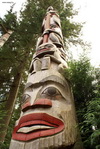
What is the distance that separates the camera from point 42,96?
316 centimetres

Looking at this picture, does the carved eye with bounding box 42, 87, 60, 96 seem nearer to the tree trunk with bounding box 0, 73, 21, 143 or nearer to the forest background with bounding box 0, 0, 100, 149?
the forest background with bounding box 0, 0, 100, 149

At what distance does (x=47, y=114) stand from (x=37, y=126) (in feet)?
1.03

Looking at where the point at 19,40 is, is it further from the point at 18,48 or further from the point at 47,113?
the point at 47,113

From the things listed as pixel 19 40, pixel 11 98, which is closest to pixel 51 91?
pixel 11 98

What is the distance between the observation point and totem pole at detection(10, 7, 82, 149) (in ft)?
7.68

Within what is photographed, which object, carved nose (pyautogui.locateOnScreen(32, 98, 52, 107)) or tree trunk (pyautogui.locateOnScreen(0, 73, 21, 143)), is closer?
carved nose (pyautogui.locateOnScreen(32, 98, 52, 107))

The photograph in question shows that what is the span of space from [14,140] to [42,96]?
98 centimetres

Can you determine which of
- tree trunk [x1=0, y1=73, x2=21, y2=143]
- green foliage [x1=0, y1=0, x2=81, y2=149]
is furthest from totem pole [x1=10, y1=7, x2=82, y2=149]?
green foliage [x1=0, y1=0, x2=81, y2=149]

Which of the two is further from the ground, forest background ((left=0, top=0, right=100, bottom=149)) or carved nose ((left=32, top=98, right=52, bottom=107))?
forest background ((left=0, top=0, right=100, bottom=149))

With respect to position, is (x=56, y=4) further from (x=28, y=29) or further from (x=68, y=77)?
(x=68, y=77)

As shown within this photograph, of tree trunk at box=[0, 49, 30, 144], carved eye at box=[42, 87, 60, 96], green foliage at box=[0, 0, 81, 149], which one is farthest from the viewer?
green foliage at box=[0, 0, 81, 149]

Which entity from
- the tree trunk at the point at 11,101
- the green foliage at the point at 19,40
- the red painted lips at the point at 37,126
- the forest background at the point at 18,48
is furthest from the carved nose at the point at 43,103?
the green foliage at the point at 19,40

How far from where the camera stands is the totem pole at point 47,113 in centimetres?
234

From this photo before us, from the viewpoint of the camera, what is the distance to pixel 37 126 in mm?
2469
